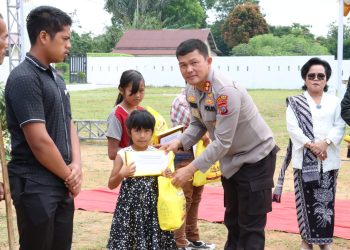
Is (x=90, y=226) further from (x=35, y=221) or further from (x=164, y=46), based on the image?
(x=164, y=46)

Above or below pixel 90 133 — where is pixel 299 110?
above

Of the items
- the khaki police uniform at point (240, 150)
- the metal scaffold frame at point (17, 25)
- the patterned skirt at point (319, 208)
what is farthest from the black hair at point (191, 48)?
the metal scaffold frame at point (17, 25)

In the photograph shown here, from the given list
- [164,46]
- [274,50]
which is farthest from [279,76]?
[164,46]

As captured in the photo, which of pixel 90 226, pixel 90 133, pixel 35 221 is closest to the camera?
pixel 35 221

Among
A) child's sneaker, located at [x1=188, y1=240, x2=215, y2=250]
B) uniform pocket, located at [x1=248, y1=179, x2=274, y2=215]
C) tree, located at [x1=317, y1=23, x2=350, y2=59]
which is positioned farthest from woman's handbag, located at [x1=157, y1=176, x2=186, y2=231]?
tree, located at [x1=317, y1=23, x2=350, y2=59]

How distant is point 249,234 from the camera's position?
414 centimetres

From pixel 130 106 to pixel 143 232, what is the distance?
38.6 inches

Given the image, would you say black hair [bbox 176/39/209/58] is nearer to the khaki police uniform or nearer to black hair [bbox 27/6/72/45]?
the khaki police uniform

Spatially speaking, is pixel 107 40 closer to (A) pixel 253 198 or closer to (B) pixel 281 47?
(B) pixel 281 47

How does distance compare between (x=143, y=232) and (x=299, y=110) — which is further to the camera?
(x=299, y=110)

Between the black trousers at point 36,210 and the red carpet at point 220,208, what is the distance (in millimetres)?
3299

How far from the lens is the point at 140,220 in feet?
14.1

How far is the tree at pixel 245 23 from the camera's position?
5800cm

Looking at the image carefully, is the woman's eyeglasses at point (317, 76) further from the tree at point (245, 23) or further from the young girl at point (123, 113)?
the tree at point (245, 23)
